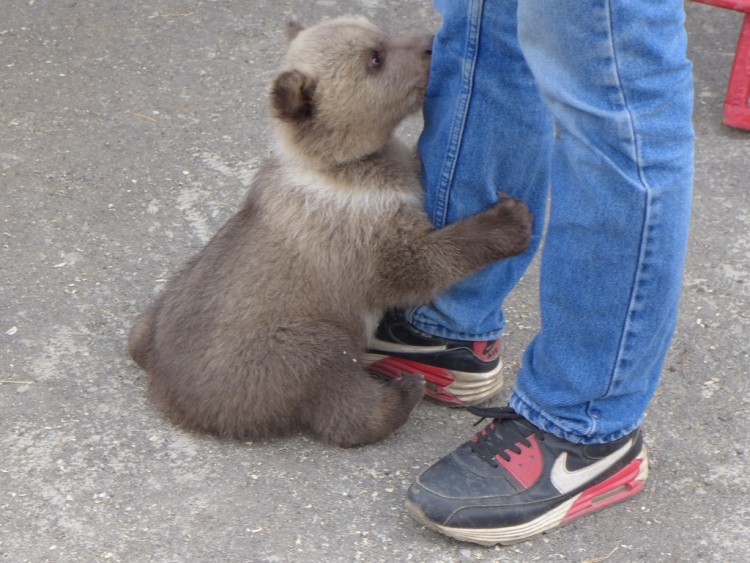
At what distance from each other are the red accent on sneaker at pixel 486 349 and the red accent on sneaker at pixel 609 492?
2.19 ft

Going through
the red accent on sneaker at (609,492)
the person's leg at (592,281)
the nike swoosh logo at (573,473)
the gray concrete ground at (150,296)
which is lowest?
the gray concrete ground at (150,296)

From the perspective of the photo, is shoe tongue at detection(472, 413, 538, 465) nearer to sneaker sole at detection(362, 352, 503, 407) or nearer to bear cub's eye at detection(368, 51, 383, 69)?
sneaker sole at detection(362, 352, 503, 407)

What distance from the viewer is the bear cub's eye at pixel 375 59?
3877 mm

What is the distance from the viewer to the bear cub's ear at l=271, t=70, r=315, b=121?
373cm

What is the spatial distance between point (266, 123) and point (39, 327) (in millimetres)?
1830

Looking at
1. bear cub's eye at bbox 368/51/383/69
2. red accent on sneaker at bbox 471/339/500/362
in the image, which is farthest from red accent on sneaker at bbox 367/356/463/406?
bear cub's eye at bbox 368/51/383/69

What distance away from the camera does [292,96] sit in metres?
3.75

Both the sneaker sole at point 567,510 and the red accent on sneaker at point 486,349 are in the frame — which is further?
the red accent on sneaker at point 486,349

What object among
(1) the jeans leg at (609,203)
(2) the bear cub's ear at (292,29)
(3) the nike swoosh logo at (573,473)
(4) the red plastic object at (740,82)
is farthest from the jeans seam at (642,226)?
(4) the red plastic object at (740,82)

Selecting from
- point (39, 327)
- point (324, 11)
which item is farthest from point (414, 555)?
point (324, 11)

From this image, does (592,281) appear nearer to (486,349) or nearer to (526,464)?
(526,464)

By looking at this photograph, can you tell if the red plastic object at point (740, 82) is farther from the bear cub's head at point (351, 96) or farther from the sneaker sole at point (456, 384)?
the sneaker sole at point (456, 384)

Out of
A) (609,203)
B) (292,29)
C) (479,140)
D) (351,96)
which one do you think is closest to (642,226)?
(609,203)

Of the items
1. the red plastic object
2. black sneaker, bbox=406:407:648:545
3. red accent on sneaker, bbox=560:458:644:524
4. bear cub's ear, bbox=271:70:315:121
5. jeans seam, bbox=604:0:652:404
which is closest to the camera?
jeans seam, bbox=604:0:652:404
